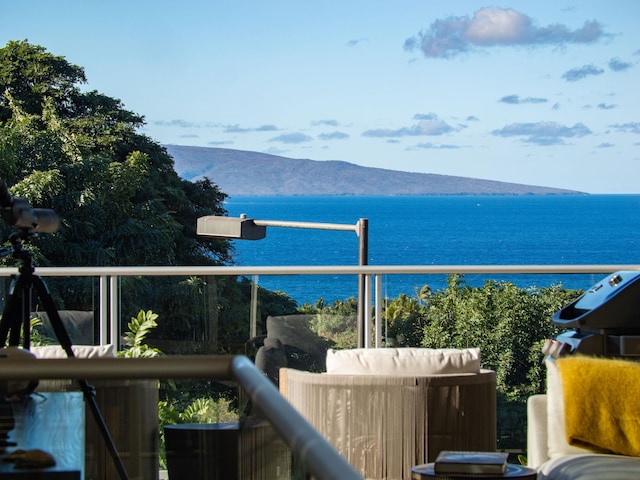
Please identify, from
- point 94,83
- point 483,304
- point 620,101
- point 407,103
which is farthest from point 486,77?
point 483,304

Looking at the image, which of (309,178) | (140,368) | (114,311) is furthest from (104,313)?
(309,178)

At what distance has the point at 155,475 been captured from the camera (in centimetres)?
157

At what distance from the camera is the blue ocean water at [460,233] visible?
5219cm

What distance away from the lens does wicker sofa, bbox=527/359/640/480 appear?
306 cm

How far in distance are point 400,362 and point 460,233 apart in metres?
58.4

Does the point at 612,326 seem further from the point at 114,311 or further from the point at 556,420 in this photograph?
the point at 114,311

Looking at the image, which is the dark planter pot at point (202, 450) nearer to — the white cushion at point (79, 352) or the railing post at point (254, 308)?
the white cushion at point (79, 352)

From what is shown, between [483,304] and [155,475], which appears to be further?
[483,304]

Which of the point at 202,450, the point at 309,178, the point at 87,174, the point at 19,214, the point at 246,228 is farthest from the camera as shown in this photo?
the point at 309,178

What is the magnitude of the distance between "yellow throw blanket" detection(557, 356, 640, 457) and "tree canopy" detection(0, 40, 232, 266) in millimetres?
17231

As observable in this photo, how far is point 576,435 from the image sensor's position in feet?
10.6

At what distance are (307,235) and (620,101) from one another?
20583mm

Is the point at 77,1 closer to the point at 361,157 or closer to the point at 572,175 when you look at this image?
the point at 361,157

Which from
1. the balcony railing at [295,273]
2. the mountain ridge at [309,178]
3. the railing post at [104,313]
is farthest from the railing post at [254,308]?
the mountain ridge at [309,178]
